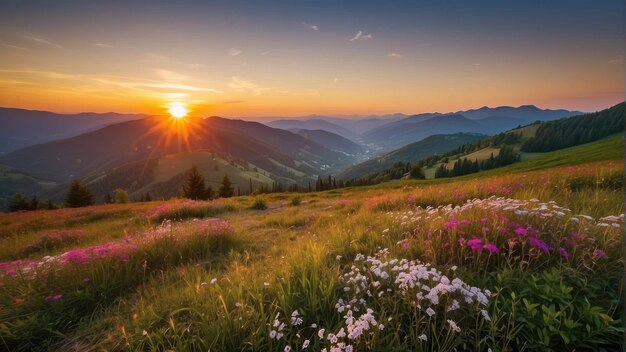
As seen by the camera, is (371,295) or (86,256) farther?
(86,256)

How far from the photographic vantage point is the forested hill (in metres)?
136

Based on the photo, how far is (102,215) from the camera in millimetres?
22859

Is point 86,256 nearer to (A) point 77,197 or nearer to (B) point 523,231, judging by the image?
(B) point 523,231

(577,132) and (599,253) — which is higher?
(577,132)

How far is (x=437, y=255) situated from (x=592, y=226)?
8.40 feet

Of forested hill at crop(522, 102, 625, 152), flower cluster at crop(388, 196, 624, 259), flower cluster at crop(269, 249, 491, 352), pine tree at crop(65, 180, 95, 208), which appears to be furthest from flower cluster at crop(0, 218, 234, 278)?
forested hill at crop(522, 102, 625, 152)

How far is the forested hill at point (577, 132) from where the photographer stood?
447 feet

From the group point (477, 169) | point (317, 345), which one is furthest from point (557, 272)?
point (477, 169)

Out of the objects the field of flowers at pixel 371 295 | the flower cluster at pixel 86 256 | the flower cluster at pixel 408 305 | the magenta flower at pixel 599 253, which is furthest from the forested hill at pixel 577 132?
the flower cluster at pixel 86 256

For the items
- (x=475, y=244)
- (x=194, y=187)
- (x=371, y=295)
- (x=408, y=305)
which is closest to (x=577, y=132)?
(x=194, y=187)

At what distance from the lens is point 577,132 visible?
14462 centimetres

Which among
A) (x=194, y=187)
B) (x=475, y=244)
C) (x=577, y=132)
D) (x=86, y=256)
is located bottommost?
(x=194, y=187)

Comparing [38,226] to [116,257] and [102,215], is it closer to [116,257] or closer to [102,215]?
[102,215]

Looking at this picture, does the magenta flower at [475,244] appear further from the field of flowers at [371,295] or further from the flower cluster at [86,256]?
the flower cluster at [86,256]
